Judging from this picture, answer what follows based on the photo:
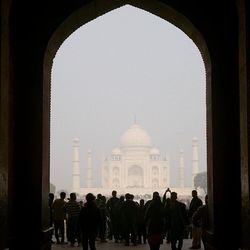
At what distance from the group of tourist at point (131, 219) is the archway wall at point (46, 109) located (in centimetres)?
51

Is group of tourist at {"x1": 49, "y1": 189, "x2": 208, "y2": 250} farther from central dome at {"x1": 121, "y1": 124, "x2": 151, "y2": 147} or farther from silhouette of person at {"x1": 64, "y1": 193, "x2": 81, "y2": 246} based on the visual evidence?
central dome at {"x1": 121, "y1": 124, "x2": 151, "y2": 147}

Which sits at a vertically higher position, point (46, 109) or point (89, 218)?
point (46, 109)

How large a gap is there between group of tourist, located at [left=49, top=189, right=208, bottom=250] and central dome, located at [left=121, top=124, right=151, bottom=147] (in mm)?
63795

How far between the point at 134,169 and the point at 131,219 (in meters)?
70.6

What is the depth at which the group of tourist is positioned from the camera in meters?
7.88

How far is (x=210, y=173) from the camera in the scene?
8242mm

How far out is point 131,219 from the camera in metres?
10.5

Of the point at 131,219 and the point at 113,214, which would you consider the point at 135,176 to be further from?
the point at 131,219

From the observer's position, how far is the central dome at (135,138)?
76562mm

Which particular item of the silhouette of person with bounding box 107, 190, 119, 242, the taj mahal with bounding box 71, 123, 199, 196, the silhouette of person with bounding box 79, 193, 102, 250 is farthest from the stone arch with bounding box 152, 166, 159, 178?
the silhouette of person with bounding box 79, 193, 102, 250

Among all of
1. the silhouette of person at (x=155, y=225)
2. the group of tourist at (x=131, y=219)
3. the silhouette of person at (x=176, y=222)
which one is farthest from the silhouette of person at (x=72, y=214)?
the silhouette of person at (x=155, y=225)

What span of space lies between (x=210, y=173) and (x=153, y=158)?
72.6m

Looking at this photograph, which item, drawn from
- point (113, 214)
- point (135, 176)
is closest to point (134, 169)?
point (135, 176)

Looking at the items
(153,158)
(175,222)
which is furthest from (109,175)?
(175,222)
